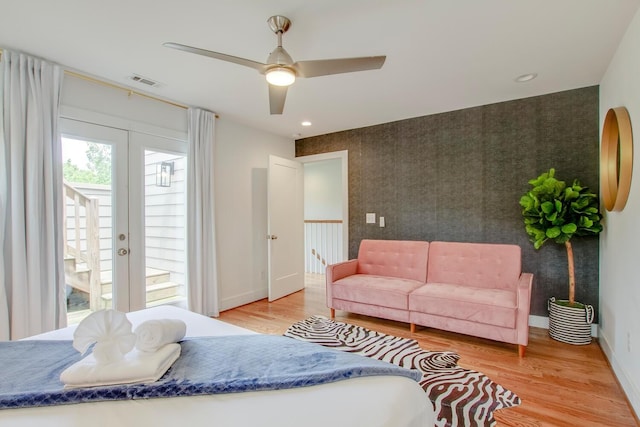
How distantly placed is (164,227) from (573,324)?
4.24 meters

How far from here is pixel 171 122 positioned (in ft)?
11.3

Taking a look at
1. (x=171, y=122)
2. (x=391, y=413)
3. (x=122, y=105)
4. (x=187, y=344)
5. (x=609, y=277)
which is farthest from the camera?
(x=171, y=122)

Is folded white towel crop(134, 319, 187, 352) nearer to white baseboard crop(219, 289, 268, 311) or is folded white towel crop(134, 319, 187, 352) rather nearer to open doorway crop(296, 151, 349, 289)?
white baseboard crop(219, 289, 268, 311)

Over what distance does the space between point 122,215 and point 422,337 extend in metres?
3.23

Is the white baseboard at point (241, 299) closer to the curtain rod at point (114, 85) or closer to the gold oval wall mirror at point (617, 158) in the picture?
the curtain rod at point (114, 85)

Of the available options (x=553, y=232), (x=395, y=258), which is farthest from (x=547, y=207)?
(x=395, y=258)

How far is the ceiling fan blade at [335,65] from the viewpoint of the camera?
1.85 meters

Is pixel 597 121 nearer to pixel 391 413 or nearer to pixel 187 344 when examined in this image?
pixel 391 413

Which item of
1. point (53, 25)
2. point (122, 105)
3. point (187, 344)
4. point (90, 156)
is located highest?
point (53, 25)

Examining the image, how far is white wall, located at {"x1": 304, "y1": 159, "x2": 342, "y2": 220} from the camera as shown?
21.7ft

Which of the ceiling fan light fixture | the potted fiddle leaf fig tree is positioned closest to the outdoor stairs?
the ceiling fan light fixture

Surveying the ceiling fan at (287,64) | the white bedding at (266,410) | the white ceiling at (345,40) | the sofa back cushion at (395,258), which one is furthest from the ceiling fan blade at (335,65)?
the sofa back cushion at (395,258)

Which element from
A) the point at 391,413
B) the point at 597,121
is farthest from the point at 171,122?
the point at 597,121

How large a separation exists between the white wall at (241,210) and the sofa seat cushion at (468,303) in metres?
2.31
